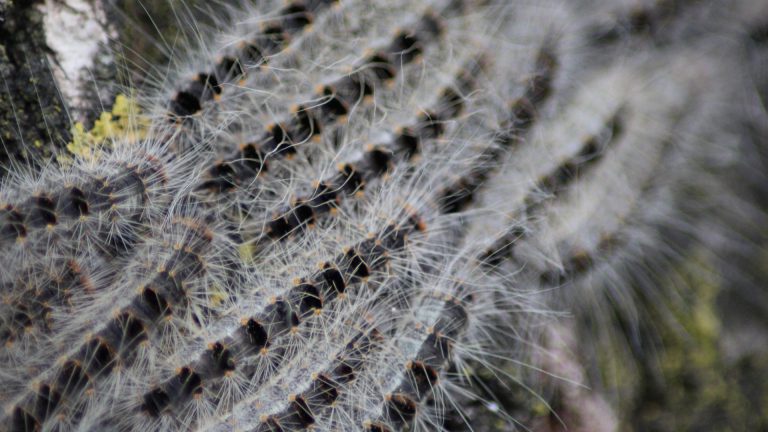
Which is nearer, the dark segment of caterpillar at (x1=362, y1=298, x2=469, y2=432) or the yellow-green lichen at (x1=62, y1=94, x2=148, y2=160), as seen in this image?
the dark segment of caterpillar at (x1=362, y1=298, x2=469, y2=432)

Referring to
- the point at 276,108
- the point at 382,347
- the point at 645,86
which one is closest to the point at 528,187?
the point at 645,86

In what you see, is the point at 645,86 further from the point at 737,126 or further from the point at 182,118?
the point at 182,118

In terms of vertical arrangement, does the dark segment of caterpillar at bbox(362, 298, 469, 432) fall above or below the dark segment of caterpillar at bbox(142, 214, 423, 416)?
below

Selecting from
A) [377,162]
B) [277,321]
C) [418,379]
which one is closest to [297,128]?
[377,162]

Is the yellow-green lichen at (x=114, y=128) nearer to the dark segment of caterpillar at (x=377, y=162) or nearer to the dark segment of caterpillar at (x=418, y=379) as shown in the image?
the dark segment of caterpillar at (x=377, y=162)

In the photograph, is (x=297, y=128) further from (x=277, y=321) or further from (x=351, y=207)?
(x=277, y=321)

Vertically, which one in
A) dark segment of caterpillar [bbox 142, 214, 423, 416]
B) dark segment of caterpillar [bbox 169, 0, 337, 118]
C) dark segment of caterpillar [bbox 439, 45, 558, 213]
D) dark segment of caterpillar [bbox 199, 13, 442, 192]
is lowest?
dark segment of caterpillar [bbox 142, 214, 423, 416]

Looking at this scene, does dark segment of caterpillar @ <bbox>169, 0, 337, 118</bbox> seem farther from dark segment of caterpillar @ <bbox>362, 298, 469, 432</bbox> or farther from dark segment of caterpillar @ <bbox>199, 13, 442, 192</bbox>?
dark segment of caterpillar @ <bbox>362, 298, 469, 432</bbox>

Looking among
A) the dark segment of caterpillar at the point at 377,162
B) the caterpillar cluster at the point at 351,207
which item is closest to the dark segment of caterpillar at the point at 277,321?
the caterpillar cluster at the point at 351,207

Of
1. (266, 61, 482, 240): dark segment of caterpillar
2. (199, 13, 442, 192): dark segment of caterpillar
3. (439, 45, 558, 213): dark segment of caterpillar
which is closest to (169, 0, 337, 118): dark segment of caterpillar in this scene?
(199, 13, 442, 192): dark segment of caterpillar
